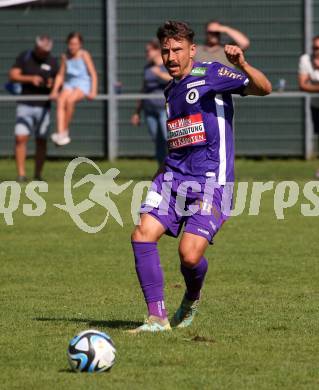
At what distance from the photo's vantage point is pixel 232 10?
24719 mm

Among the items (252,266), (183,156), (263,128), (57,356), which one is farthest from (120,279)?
(263,128)

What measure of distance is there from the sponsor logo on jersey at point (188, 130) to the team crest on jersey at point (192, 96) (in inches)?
3.7

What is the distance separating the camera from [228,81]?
817cm

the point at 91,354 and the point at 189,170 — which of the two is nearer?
the point at 91,354

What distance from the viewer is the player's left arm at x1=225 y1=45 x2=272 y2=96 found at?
7.80 m

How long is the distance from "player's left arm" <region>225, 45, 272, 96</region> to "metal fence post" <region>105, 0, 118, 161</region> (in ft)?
52.3

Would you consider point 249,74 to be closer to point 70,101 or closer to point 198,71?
point 198,71

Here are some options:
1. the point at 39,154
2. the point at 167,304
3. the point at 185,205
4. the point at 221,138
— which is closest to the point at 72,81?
the point at 39,154

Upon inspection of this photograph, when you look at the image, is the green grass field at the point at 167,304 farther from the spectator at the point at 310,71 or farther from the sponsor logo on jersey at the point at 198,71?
the spectator at the point at 310,71

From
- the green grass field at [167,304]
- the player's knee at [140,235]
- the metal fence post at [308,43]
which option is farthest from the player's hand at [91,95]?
the player's knee at [140,235]

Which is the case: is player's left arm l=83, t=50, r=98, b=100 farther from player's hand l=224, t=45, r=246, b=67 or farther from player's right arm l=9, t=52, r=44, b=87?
player's hand l=224, t=45, r=246, b=67

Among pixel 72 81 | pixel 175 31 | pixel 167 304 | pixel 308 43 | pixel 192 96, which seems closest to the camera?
pixel 175 31

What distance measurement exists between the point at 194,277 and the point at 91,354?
1643 mm

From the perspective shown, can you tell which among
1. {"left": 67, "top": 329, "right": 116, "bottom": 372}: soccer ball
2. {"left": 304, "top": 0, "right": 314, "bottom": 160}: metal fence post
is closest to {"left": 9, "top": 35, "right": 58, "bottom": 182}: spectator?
{"left": 304, "top": 0, "right": 314, "bottom": 160}: metal fence post
